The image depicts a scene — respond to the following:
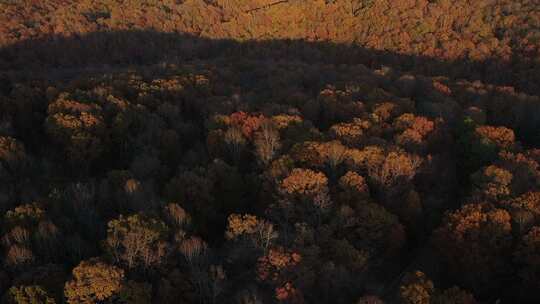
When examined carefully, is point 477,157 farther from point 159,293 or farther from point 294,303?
point 159,293

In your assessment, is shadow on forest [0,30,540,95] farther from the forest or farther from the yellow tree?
the yellow tree

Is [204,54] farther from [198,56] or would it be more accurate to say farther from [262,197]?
[262,197]

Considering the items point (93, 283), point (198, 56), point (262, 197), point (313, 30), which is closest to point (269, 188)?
point (262, 197)

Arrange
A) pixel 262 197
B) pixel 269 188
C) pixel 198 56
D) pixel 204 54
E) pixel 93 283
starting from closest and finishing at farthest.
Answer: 1. pixel 93 283
2. pixel 269 188
3. pixel 262 197
4. pixel 198 56
5. pixel 204 54

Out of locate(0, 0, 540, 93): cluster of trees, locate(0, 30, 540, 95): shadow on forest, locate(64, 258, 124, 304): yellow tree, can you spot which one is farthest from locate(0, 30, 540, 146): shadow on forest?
locate(64, 258, 124, 304): yellow tree

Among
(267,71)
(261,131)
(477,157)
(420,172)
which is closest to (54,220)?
(261,131)

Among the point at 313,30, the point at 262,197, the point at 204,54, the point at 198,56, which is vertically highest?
the point at 313,30
